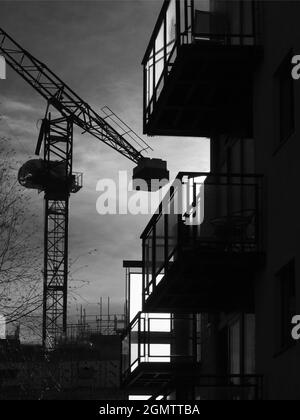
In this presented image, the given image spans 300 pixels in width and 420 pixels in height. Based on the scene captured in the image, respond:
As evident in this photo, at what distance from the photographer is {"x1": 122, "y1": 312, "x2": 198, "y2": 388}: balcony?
24.8 meters

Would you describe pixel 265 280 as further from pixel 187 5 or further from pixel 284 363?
pixel 187 5

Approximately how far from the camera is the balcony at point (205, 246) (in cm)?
1781

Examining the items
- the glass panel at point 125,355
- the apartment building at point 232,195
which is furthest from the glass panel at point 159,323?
the apartment building at point 232,195

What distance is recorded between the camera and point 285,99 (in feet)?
58.5

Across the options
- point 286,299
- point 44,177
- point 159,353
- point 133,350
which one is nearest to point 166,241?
point 286,299

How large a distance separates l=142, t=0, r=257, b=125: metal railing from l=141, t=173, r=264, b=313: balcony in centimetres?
210

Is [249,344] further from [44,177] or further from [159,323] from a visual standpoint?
[44,177]

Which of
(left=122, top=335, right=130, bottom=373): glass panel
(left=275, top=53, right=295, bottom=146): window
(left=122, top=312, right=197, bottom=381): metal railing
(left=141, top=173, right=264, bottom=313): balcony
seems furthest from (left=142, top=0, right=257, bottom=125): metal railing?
(left=122, top=335, right=130, bottom=373): glass panel

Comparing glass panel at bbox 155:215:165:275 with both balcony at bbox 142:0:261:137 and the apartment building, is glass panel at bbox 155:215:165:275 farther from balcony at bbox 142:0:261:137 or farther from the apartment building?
balcony at bbox 142:0:261:137

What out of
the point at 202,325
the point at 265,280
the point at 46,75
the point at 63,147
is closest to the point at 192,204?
the point at 265,280

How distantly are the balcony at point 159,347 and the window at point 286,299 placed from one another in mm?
6907

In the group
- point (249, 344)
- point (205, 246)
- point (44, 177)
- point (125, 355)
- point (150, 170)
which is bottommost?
point (249, 344)

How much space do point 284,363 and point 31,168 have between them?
74.9 m

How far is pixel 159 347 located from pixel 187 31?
870cm
